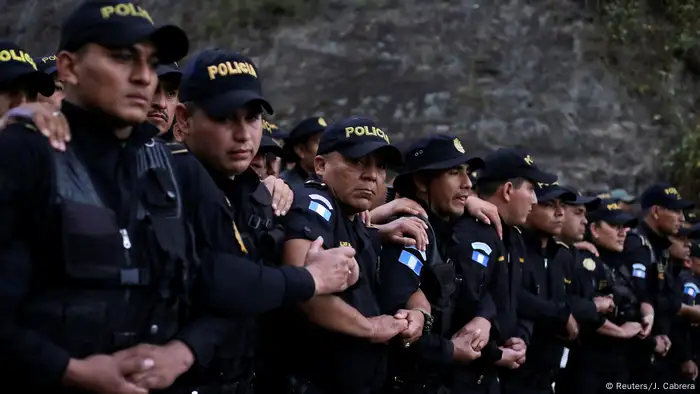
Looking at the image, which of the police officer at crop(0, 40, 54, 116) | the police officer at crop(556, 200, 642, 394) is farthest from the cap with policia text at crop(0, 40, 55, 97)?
the police officer at crop(556, 200, 642, 394)

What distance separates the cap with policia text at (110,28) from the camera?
116 inches

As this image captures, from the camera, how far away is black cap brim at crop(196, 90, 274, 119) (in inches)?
145

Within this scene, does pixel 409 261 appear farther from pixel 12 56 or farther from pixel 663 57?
pixel 663 57

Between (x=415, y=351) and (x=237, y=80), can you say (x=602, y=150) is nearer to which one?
(x=415, y=351)

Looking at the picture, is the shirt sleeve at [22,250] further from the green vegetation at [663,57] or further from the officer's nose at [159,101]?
the green vegetation at [663,57]

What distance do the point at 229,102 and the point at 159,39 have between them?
26.2 inches

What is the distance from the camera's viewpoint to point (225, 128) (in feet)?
12.5

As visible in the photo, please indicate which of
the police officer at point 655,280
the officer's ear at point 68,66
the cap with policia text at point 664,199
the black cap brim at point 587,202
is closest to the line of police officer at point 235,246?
the officer's ear at point 68,66

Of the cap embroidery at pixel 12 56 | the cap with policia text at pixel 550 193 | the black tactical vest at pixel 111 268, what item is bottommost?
the cap with policia text at pixel 550 193

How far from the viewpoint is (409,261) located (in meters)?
4.80

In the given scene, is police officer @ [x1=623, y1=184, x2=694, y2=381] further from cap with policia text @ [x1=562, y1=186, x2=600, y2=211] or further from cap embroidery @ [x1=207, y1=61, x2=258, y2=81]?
cap embroidery @ [x1=207, y1=61, x2=258, y2=81]

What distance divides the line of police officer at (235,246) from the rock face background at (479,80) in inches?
229

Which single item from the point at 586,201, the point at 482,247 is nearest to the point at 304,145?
the point at 482,247

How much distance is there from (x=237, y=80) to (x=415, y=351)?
2.03m
